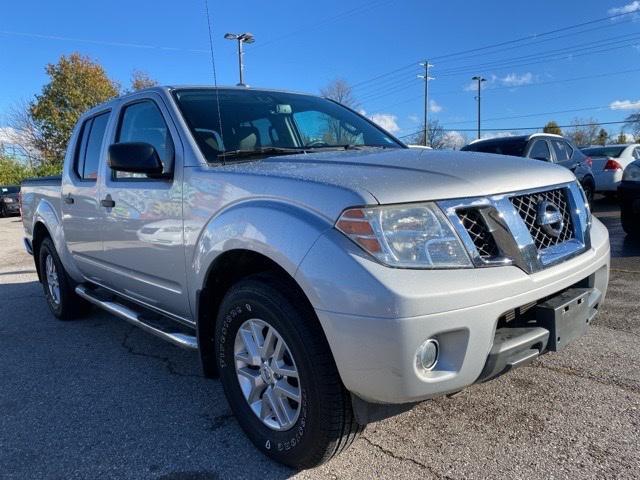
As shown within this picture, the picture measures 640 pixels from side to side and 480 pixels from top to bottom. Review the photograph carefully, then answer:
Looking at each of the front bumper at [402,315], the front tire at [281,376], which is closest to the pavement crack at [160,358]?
the front tire at [281,376]

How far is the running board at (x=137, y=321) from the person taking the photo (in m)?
2.93

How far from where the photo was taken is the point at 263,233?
2285 mm

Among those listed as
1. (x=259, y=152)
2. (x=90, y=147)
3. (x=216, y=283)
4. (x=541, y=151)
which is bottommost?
(x=216, y=283)

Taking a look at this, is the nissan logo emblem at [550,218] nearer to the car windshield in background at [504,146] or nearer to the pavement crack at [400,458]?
the pavement crack at [400,458]

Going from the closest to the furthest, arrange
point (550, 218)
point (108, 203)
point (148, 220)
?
point (550, 218) < point (148, 220) < point (108, 203)

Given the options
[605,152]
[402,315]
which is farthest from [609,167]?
[402,315]

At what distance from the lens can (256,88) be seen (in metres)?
3.79

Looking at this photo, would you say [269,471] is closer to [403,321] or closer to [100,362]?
[403,321]

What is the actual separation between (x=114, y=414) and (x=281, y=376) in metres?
1.30

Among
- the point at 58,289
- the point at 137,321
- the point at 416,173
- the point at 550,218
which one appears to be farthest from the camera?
the point at 58,289

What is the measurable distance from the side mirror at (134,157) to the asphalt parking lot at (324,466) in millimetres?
1419

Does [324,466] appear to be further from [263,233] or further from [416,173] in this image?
[416,173]

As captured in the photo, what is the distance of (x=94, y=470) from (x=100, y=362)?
1.58m

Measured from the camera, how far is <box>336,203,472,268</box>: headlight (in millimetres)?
1971
